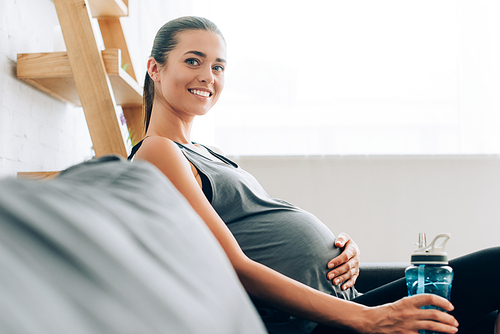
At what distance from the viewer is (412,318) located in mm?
712

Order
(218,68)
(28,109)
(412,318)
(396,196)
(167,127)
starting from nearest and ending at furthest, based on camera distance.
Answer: (412,318), (167,127), (218,68), (28,109), (396,196)

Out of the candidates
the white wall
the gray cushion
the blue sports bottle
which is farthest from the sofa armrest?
the white wall

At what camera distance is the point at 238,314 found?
25 centimetres

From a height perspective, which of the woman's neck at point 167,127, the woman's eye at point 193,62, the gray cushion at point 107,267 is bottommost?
the gray cushion at point 107,267

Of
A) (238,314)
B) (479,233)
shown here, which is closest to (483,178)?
(479,233)

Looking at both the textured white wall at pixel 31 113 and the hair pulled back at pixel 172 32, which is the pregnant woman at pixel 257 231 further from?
the textured white wall at pixel 31 113

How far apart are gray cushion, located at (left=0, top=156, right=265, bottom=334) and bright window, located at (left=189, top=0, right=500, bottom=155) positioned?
7.25 ft

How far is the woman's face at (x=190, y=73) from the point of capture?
1.21 metres

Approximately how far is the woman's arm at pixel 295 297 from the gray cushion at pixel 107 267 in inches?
21.4

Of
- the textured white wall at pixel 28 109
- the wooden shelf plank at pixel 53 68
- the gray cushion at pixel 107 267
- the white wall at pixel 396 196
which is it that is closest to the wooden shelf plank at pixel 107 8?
the textured white wall at pixel 28 109

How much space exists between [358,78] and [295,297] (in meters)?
1.93

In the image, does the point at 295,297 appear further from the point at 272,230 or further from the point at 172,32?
the point at 172,32

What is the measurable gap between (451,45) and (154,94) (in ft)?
6.35

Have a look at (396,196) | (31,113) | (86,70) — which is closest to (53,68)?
(86,70)
